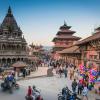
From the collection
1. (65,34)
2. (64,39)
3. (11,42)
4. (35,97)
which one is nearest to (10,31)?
(11,42)

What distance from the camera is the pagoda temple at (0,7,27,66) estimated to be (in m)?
55.9

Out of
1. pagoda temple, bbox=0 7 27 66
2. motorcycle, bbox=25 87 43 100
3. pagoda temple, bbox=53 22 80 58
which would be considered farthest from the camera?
pagoda temple, bbox=53 22 80 58

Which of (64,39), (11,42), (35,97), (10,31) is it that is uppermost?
(10,31)

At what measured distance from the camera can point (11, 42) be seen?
193 ft

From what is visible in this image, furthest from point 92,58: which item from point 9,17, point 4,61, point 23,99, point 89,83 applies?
point 9,17

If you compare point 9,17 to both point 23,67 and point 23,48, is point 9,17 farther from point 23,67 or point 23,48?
point 23,67

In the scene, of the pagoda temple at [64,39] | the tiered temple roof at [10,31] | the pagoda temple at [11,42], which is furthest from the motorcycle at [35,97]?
the pagoda temple at [64,39]

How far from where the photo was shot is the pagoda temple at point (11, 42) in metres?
55.9

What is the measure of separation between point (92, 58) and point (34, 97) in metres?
13.9

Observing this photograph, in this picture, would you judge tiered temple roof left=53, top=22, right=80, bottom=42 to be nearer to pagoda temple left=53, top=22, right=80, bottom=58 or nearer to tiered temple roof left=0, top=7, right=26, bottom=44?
pagoda temple left=53, top=22, right=80, bottom=58

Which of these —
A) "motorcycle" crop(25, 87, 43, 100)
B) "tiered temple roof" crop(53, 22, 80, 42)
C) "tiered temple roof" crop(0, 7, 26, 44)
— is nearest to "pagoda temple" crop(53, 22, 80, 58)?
"tiered temple roof" crop(53, 22, 80, 42)

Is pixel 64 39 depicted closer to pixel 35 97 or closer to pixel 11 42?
pixel 11 42

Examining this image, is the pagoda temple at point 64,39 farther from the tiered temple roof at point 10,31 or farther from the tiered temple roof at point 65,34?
the tiered temple roof at point 10,31

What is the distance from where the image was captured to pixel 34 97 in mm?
14773
